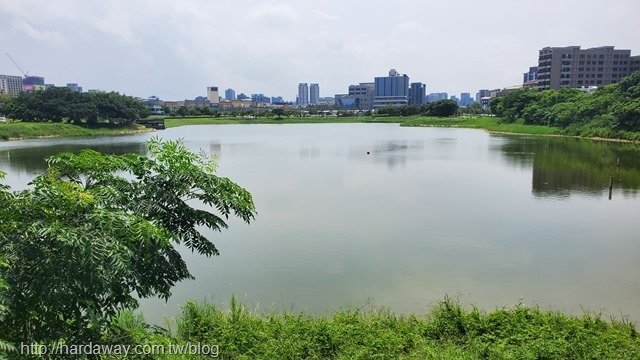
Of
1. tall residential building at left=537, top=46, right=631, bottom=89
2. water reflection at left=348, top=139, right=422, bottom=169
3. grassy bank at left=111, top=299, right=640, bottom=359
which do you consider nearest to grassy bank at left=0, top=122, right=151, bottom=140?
water reflection at left=348, top=139, right=422, bottom=169

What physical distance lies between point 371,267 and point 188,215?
7.38 m

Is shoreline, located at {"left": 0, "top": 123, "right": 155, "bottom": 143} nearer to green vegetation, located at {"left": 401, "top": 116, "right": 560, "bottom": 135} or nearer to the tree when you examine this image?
green vegetation, located at {"left": 401, "top": 116, "right": 560, "bottom": 135}

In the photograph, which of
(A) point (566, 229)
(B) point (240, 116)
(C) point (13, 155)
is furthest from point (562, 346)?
(B) point (240, 116)

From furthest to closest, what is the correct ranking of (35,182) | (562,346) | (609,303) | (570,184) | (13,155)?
1. (13,155)
2. (570,184)
3. (609,303)
4. (562,346)
5. (35,182)

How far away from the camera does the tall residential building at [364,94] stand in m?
190

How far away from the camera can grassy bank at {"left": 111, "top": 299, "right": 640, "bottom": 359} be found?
243 inches

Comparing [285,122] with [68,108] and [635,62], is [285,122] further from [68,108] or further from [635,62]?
[635,62]

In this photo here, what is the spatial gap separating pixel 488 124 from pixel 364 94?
117488 mm

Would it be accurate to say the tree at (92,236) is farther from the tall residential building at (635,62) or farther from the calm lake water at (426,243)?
the tall residential building at (635,62)

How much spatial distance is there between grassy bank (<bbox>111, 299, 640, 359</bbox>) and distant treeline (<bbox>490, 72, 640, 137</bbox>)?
154ft

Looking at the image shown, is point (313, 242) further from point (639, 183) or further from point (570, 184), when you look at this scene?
point (639, 183)

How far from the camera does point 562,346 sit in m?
6.23

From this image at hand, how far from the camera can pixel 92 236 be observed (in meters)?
3.30

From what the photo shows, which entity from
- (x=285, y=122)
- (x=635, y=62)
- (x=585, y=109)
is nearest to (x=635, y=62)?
(x=635, y=62)
